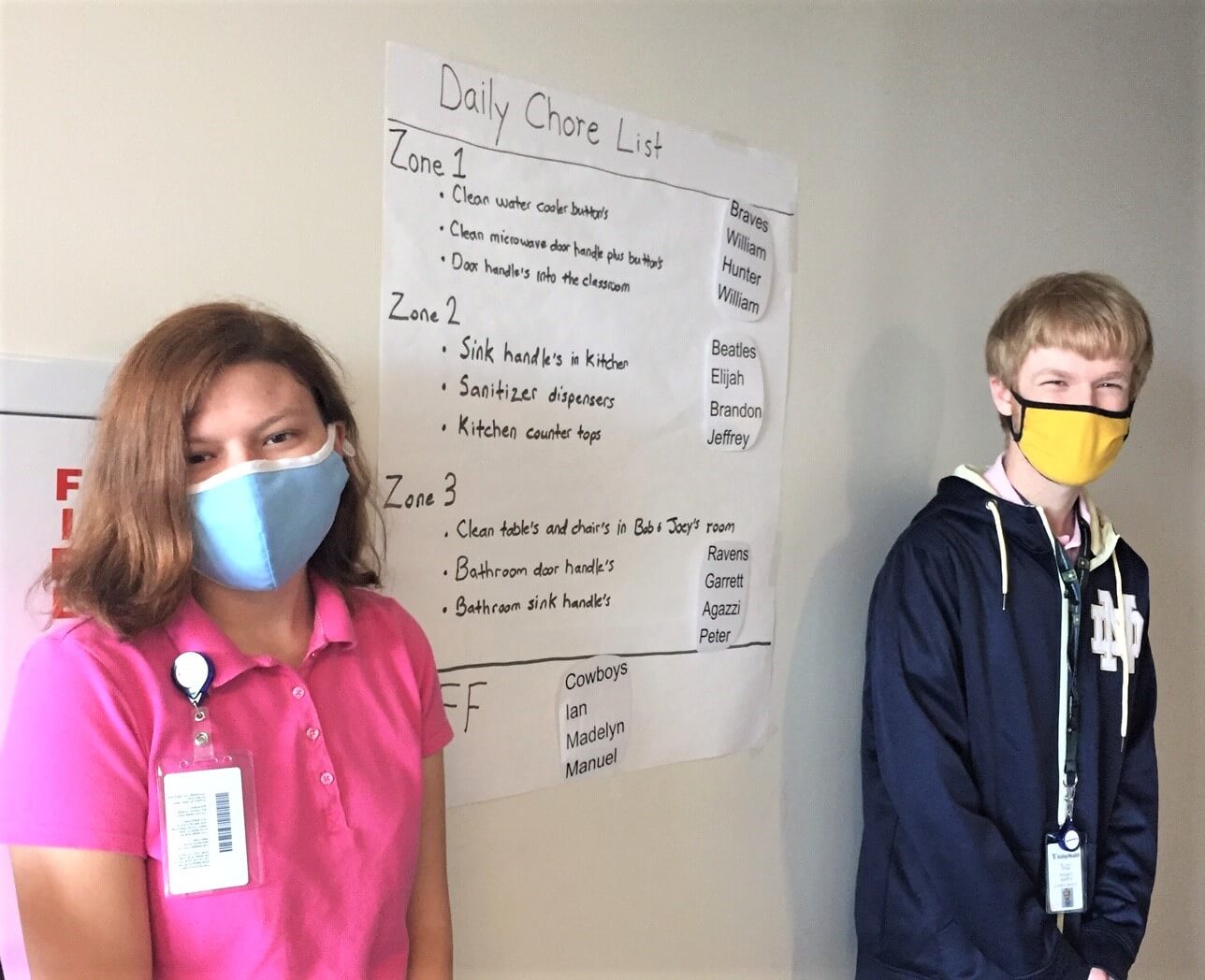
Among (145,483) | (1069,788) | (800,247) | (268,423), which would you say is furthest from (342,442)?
(1069,788)

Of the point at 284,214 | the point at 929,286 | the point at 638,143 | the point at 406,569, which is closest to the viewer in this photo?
the point at 284,214

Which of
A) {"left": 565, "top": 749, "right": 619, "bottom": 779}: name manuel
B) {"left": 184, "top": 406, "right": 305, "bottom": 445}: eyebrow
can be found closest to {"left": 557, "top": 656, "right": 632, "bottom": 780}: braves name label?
{"left": 565, "top": 749, "right": 619, "bottom": 779}: name manuel

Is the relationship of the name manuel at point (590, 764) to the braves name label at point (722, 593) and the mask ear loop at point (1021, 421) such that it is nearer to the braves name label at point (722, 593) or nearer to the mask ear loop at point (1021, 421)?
the braves name label at point (722, 593)

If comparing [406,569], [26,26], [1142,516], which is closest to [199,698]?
[406,569]

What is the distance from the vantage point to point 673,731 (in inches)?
63.1

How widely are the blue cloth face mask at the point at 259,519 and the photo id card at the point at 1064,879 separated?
1215 millimetres

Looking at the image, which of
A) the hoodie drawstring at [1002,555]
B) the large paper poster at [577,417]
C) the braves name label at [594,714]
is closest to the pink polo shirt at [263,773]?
the large paper poster at [577,417]

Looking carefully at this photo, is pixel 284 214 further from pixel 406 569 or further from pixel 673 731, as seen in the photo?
pixel 673 731

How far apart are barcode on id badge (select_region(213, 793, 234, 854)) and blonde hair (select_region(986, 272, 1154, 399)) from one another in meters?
1.30

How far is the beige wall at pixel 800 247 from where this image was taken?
3.63ft

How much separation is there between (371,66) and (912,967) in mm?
1509

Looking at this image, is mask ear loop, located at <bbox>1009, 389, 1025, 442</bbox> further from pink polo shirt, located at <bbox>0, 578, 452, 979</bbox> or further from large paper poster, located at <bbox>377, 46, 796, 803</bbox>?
pink polo shirt, located at <bbox>0, 578, 452, 979</bbox>

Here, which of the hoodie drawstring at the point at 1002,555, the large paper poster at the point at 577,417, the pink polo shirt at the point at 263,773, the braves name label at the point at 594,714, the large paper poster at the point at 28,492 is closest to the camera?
the pink polo shirt at the point at 263,773

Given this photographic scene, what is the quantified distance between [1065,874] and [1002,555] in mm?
490
